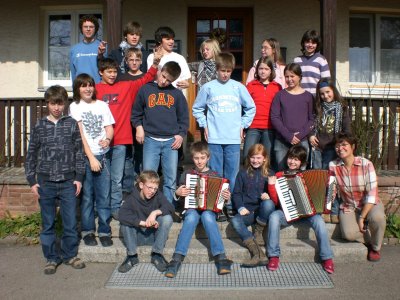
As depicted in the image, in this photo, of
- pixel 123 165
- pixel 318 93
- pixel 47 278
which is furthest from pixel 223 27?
pixel 47 278

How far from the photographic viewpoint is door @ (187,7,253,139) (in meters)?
9.24

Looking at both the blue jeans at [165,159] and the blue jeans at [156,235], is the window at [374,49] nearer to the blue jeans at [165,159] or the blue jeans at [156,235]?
the blue jeans at [165,159]

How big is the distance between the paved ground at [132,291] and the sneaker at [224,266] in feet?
1.11

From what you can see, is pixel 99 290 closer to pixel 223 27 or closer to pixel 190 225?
pixel 190 225

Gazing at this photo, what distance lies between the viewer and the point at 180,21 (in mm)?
8977

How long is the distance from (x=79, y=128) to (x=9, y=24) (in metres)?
5.39

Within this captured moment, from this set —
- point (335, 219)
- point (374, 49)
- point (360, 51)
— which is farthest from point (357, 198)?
point (374, 49)

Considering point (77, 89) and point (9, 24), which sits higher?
point (9, 24)

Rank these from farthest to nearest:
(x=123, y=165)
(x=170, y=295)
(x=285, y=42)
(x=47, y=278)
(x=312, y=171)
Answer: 1. (x=285, y=42)
2. (x=123, y=165)
3. (x=312, y=171)
4. (x=47, y=278)
5. (x=170, y=295)

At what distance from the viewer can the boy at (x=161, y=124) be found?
546 cm

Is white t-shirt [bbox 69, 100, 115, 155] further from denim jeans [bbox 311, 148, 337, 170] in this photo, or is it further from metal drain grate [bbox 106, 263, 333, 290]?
denim jeans [bbox 311, 148, 337, 170]

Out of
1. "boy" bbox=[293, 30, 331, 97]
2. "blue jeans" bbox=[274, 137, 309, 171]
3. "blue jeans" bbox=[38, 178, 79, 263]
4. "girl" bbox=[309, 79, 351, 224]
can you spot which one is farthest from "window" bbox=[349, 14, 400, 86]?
"blue jeans" bbox=[38, 178, 79, 263]

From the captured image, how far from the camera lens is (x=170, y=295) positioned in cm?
433

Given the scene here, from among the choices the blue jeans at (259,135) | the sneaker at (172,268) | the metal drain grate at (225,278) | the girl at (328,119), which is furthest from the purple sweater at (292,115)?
the sneaker at (172,268)
